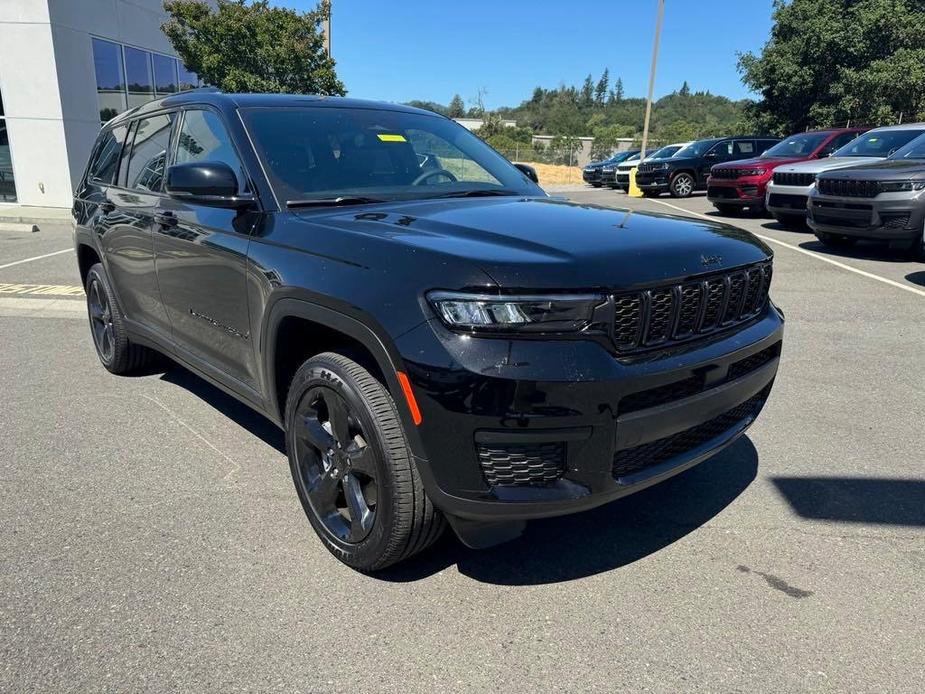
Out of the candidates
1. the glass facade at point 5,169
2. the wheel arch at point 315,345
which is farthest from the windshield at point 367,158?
the glass facade at point 5,169

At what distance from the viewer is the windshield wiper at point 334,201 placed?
9.57 ft

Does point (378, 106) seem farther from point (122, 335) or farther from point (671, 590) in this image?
point (671, 590)

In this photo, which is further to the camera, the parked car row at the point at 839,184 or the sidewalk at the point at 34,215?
the sidewalk at the point at 34,215

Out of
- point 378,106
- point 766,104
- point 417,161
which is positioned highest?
point 766,104

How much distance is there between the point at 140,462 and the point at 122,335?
1.40 metres

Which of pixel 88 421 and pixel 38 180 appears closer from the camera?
pixel 88 421

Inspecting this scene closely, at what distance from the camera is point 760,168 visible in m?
14.0

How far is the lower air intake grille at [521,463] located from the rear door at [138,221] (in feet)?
8.26

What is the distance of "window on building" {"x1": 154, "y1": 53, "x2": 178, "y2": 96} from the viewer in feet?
63.9

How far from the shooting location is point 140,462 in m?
3.58

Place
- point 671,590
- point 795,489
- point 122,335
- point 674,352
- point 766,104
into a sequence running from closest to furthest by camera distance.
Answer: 1. point 674,352
2. point 671,590
3. point 795,489
4. point 122,335
5. point 766,104

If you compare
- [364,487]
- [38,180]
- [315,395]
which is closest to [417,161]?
[315,395]

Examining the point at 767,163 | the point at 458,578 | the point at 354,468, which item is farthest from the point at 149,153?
the point at 767,163

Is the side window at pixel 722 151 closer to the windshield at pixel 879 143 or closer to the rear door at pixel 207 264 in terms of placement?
the windshield at pixel 879 143
